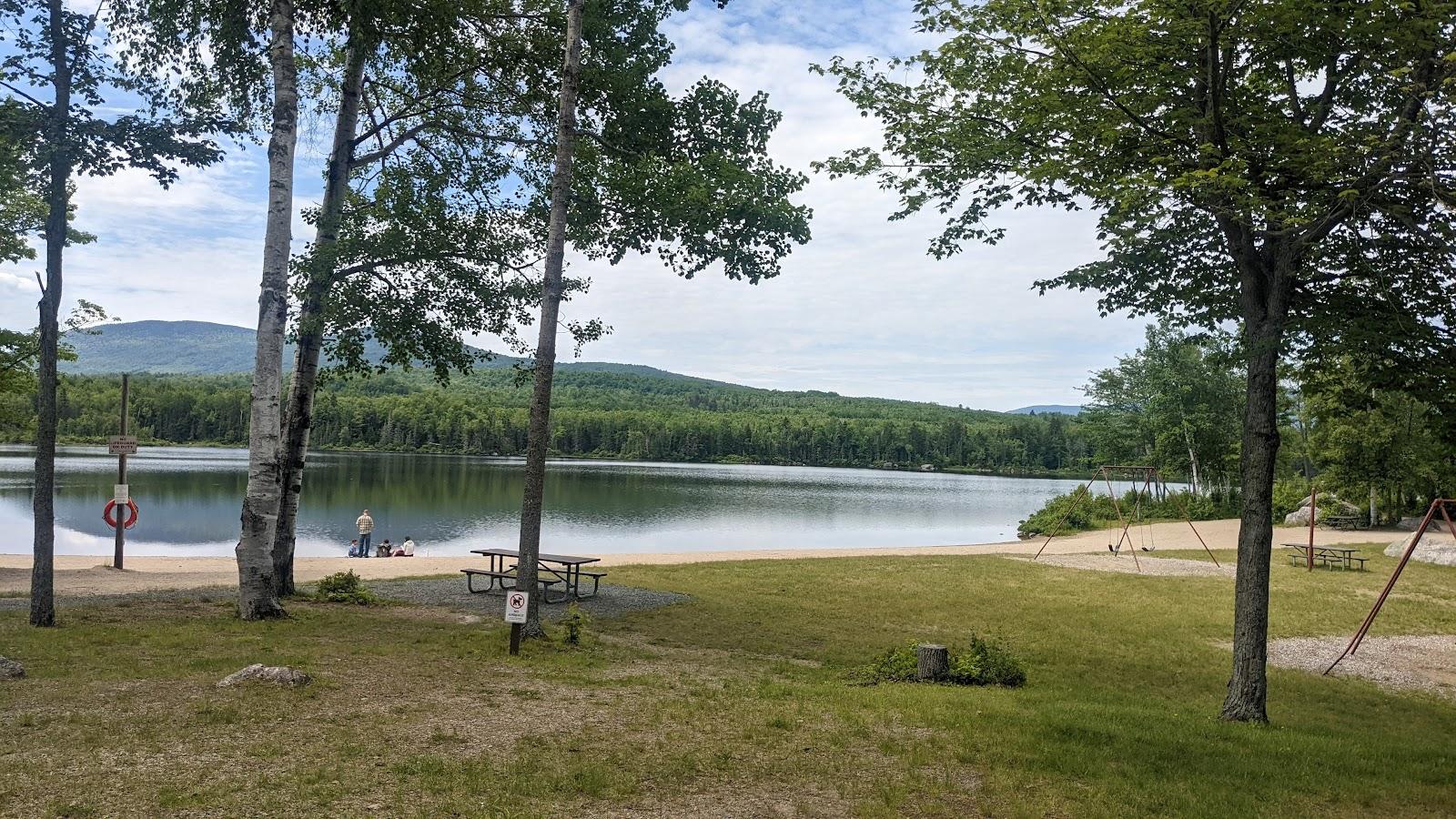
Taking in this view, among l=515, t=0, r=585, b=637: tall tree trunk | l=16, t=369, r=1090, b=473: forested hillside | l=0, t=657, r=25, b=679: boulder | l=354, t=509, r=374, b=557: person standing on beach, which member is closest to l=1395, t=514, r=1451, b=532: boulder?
l=515, t=0, r=585, b=637: tall tree trunk

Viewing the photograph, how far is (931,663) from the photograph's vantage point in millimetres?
8797

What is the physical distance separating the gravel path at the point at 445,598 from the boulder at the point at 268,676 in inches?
195

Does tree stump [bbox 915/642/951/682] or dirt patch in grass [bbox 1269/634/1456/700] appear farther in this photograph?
dirt patch in grass [bbox 1269/634/1456/700]

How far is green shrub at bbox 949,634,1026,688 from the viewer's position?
8.84m

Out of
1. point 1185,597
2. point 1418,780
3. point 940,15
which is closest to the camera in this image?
point 1418,780

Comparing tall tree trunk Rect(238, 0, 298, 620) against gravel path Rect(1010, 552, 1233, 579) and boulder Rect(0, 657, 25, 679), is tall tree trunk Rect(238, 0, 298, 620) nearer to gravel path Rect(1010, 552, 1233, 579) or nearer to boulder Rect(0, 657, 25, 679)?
boulder Rect(0, 657, 25, 679)

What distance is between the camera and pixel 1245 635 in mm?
7621

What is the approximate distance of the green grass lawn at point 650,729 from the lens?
15.9 feet

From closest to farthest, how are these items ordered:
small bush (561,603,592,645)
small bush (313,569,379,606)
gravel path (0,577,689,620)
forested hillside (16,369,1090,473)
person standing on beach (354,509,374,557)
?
small bush (561,603,592,645)
gravel path (0,577,689,620)
small bush (313,569,379,606)
person standing on beach (354,509,374,557)
forested hillside (16,369,1090,473)

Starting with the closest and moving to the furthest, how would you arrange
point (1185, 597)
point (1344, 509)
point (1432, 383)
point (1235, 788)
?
point (1235, 788) → point (1432, 383) → point (1185, 597) → point (1344, 509)

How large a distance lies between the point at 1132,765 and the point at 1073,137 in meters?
5.13

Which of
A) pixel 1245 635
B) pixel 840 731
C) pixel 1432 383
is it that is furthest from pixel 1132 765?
pixel 1432 383

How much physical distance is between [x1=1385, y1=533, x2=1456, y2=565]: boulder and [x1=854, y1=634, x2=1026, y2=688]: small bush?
704 inches

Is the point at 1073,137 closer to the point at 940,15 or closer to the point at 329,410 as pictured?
the point at 940,15
